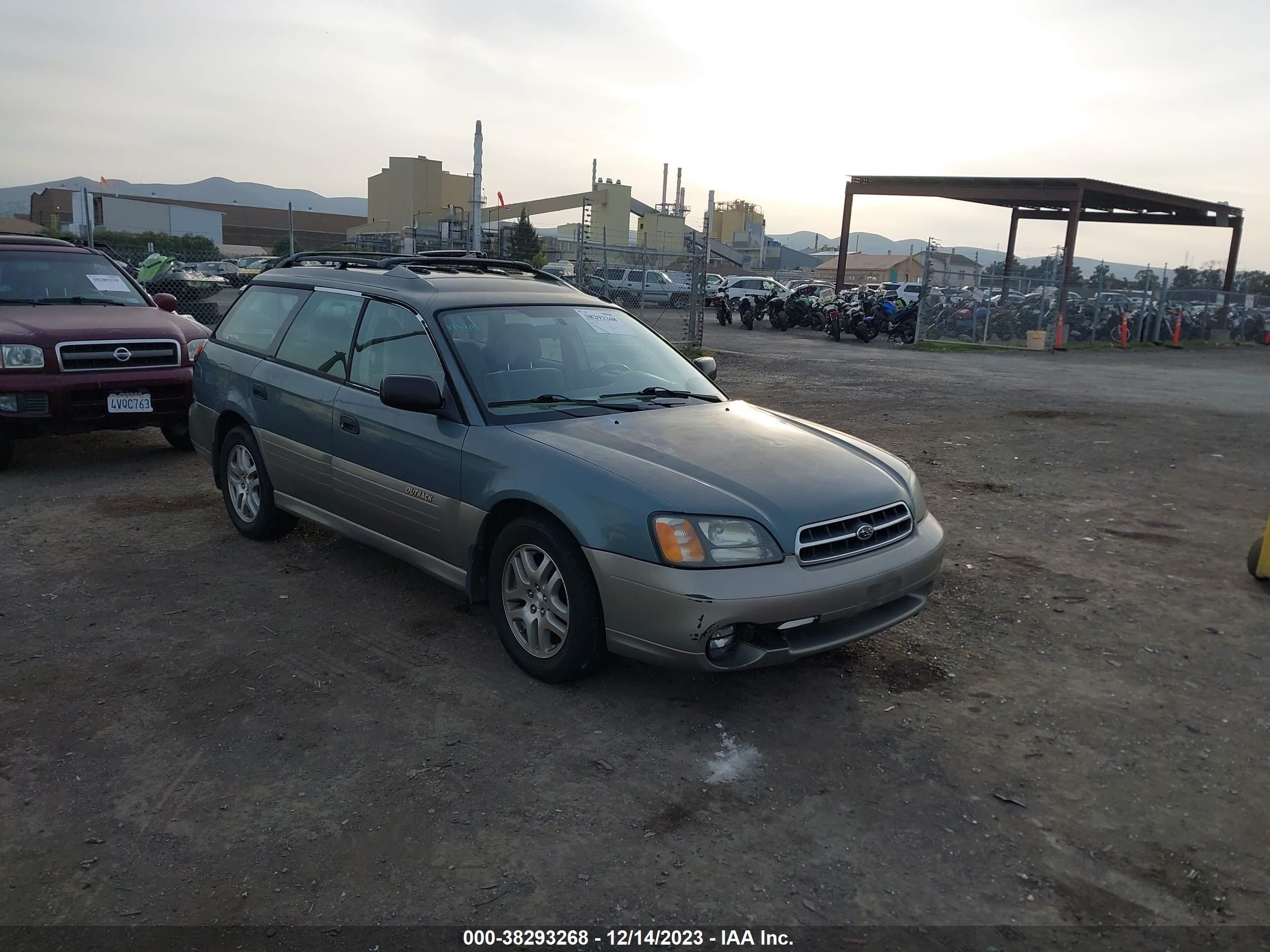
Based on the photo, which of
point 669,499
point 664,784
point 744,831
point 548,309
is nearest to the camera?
point 744,831

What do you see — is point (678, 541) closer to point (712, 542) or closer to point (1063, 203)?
point (712, 542)

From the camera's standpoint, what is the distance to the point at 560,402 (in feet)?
14.8

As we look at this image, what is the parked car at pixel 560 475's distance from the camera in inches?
141

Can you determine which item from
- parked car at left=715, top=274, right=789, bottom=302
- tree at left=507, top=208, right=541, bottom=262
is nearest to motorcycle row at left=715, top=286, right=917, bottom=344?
parked car at left=715, top=274, right=789, bottom=302

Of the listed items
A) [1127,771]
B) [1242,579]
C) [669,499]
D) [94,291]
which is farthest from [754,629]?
[94,291]

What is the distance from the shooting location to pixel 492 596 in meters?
4.18

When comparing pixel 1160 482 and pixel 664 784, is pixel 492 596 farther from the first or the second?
pixel 1160 482


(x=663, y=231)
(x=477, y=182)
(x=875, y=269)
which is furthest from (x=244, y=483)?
(x=875, y=269)

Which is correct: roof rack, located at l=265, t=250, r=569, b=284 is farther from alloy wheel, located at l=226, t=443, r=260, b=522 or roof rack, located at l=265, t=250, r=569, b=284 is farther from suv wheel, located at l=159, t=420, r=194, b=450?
suv wheel, located at l=159, t=420, r=194, b=450

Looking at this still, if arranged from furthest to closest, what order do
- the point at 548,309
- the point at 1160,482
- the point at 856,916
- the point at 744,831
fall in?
the point at 1160,482 < the point at 548,309 < the point at 744,831 < the point at 856,916

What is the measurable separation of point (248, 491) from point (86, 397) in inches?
100

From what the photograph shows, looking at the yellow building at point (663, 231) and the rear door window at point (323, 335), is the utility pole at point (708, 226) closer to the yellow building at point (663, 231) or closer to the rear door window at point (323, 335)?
the yellow building at point (663, 231)

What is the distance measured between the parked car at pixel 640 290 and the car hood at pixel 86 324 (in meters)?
15.6

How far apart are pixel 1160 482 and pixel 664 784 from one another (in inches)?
260
